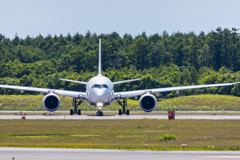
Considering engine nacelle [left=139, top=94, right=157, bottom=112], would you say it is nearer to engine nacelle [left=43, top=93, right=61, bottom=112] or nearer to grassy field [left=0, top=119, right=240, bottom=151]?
grassy field [left=0, top=119, right=240, bottom=151]

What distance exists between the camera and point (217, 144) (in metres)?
42.5

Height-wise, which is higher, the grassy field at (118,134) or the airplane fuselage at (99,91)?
the airplane fuselage at (99,91)

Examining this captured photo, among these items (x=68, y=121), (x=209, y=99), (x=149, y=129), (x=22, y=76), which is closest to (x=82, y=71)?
(x=22, y=76)

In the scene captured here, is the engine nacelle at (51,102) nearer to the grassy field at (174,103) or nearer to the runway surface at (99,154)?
the grassy field at (174,103)

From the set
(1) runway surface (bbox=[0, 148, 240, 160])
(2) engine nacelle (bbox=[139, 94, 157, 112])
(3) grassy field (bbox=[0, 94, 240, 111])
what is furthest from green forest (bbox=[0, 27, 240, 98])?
(1) runway surface (bbox=[0, 148, 240, 160])

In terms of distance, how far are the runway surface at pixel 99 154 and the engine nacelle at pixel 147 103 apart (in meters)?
36.9

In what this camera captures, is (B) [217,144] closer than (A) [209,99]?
Yes

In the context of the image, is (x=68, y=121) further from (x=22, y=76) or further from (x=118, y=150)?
(x=22, y=76)

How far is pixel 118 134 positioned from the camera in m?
51.1

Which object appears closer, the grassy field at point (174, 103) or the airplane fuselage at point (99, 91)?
the airplane fuselage at point (99, 91)

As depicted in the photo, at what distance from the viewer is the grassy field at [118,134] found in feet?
138

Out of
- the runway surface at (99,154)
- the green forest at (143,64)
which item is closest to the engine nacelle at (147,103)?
the runway surface at (99,154)

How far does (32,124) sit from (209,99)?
186 ft

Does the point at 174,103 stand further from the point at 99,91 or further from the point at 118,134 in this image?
the point at 118,134
